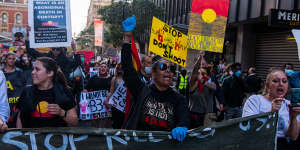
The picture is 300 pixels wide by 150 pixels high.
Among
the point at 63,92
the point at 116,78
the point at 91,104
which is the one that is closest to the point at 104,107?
the point at 91,104

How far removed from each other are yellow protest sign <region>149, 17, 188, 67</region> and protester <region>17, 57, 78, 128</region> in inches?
93.4

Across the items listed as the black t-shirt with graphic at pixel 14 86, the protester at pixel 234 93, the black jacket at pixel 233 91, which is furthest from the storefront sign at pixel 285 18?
the black t-shirt with graphic at pixel 14 86

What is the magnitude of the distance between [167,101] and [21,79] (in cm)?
339

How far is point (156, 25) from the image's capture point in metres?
5.29

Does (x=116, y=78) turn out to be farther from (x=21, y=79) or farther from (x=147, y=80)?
(x=21, y=79)

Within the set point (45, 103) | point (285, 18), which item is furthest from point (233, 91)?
point (45, 103)

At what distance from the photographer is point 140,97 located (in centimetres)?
302

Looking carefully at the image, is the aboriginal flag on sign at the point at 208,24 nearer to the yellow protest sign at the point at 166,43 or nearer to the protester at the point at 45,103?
the yellow protest sign at the point at 166,43

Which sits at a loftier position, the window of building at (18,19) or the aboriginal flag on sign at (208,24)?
the window of building at (18,19)

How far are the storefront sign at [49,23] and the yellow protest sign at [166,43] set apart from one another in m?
1.62

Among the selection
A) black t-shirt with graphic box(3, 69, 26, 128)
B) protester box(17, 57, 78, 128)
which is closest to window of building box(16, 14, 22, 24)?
black t-shirt with graphic box(3, 69, 26, 128)

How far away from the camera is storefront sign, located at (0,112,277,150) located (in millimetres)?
2539

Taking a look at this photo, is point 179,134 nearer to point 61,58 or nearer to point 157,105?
point 157,105

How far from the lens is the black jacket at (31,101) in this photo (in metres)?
2.96
